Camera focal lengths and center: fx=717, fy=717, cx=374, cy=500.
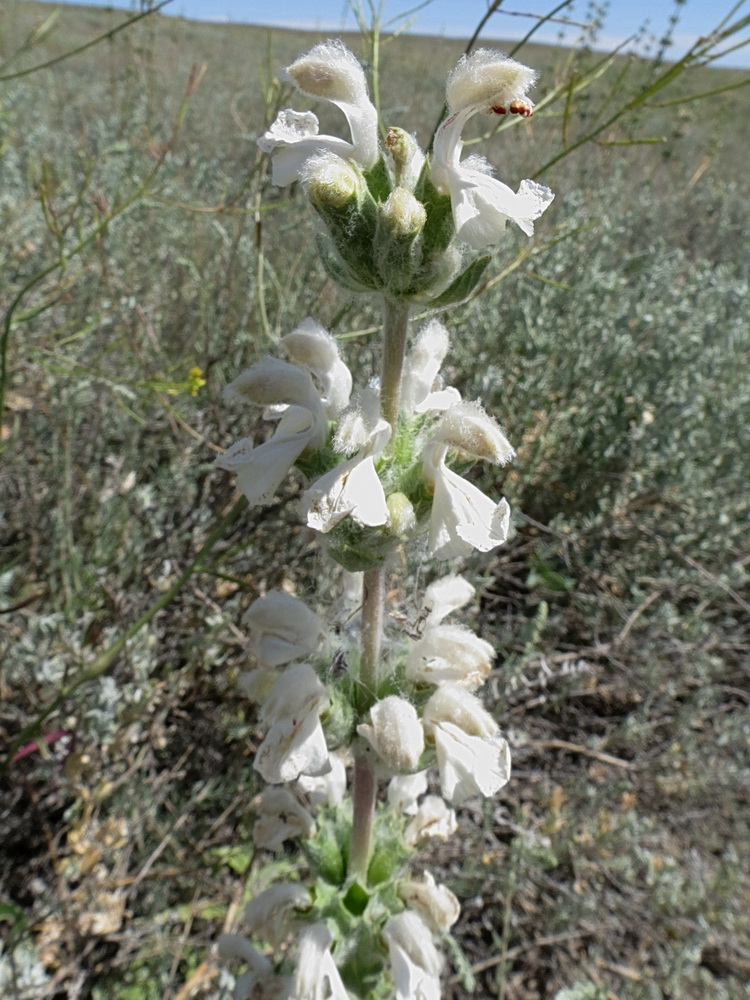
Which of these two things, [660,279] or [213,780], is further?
[660,279]

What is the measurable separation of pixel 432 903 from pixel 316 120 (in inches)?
55.5

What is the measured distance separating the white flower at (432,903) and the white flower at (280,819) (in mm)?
251

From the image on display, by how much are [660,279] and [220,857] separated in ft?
11.2

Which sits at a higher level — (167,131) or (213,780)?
(167,131)

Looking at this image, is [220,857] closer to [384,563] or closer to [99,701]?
[99,701]

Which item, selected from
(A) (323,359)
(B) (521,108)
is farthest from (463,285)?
(A) (323,359)

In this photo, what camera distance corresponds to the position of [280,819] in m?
1.55

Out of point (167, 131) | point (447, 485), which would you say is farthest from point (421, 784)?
point (167, 131)

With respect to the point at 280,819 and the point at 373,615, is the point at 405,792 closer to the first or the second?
the point at 280,819

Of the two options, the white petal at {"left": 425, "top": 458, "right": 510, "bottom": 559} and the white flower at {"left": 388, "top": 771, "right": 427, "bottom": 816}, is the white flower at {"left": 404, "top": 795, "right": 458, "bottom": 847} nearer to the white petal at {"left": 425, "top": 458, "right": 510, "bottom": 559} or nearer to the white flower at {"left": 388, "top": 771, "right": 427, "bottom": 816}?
the white flower at {"left": 388, "top": 771, "right": 427, "bottom": 816}

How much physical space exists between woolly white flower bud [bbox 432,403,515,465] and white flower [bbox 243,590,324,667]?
0.45 metres

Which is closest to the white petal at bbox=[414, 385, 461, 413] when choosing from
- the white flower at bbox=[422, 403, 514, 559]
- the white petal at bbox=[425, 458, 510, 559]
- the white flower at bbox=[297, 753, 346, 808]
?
the white flower at bbox=[422, 403, 514, 559]

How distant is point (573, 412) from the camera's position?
3379 millimetres

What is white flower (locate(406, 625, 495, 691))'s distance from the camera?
1308 millimetres
